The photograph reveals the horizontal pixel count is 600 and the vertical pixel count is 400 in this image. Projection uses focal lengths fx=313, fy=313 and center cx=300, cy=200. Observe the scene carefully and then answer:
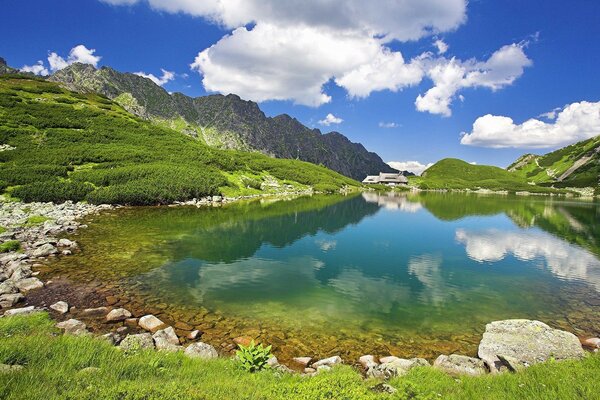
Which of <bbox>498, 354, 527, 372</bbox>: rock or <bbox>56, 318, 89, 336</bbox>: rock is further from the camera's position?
<bbox>56, 318, 89, 336</bbox>: rock

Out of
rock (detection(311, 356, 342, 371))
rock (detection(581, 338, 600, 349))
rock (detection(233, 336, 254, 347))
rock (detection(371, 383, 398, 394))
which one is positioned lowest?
rock (detection(581, 338, 600, 349))

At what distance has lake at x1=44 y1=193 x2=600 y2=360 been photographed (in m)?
17.9

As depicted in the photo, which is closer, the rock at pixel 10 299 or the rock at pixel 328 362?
the rock at pixel 328 362

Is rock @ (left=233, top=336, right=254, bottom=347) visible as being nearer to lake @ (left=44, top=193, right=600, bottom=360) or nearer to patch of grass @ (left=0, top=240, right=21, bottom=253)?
lake @ (left=44, top=193, right=600, bottom=360)

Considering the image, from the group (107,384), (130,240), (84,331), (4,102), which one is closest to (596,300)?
(107,384)

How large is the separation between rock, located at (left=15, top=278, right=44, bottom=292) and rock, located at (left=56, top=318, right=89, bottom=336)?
7.42 m

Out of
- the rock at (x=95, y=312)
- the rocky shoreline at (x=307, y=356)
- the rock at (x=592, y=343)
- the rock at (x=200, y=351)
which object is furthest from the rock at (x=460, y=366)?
the rock at (x=95, y=312)

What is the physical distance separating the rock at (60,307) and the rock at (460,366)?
19.7 metres

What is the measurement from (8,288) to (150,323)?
33.2 feet

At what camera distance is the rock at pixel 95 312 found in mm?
17844

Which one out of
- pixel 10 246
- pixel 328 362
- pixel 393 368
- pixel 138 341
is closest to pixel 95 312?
pixel 138 341

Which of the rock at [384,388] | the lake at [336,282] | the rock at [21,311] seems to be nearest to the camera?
the rock at [384,388]

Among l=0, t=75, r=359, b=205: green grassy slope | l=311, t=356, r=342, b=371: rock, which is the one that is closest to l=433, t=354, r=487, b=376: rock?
l=311, t=356, r=342, b=371: rock

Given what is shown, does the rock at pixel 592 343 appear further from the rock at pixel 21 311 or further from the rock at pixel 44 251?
the rock at pixel 44 251
